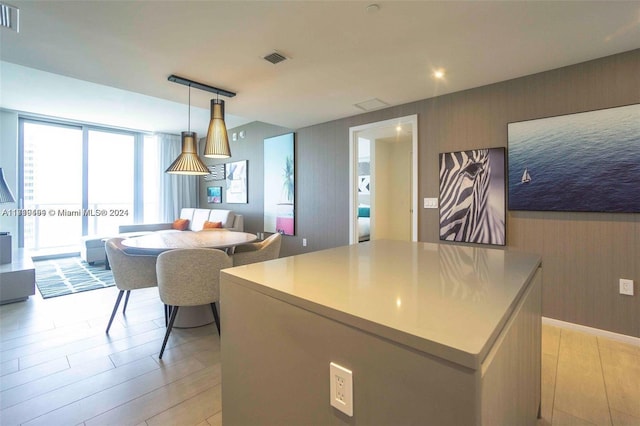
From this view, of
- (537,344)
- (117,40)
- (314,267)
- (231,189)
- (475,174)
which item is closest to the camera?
(314,267)

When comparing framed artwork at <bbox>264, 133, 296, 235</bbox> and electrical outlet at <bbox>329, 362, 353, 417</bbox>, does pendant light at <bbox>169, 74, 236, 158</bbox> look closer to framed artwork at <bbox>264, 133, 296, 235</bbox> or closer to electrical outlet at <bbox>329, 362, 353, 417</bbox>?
framed artwork at <bbox>264, 133, 296, 235</bbox>

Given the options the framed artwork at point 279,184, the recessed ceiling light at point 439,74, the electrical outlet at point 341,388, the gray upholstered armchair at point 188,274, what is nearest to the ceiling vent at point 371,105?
the recessed ceiling light at point 439,74

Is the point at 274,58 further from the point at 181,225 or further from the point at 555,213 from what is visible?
the point at 181,225

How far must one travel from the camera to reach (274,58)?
2387mm

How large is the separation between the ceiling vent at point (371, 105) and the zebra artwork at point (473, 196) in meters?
0.96

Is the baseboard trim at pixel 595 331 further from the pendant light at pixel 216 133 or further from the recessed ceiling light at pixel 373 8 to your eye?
the pendant light at pixel 216 133

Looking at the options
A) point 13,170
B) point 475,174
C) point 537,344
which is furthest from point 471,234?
point 13,170

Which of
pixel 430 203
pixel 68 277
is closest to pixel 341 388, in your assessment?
pixel 430 203

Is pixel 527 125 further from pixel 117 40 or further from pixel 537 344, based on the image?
pixel 117 40

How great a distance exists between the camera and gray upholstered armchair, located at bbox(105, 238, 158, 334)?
2340 mm

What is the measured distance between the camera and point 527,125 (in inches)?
108

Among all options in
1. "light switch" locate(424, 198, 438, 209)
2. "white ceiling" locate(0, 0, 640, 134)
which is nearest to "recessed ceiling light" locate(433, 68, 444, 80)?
"white ceiling" locate(0, 0, 640, 134)

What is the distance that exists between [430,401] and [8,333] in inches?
138

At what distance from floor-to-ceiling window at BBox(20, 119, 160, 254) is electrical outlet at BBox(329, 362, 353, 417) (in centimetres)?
643
